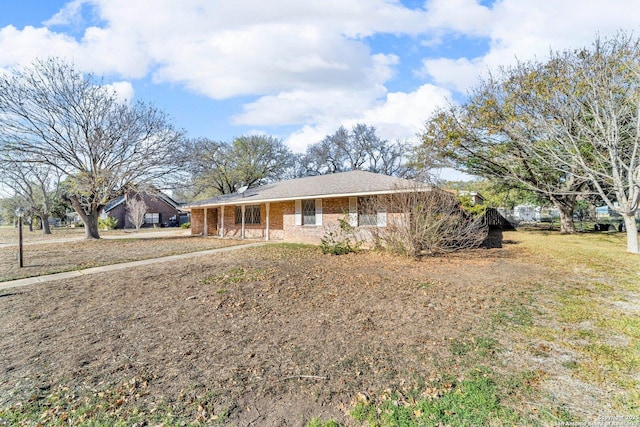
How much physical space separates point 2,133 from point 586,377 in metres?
23.3

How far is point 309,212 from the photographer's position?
621 inches

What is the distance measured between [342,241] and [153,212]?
106ft

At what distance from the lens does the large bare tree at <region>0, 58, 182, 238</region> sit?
1591 centimetres

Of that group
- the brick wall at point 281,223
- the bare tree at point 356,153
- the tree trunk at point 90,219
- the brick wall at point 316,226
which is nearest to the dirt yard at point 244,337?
the brick wall at point 281,223

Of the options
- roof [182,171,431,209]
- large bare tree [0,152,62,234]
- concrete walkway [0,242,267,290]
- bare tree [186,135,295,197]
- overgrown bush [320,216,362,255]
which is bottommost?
concrete walkway [0,242,267,290]

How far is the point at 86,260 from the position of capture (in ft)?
36.8

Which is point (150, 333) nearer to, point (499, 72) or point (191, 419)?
point (191, 419)

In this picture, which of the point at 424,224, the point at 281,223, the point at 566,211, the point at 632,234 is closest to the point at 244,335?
the point at 424,224

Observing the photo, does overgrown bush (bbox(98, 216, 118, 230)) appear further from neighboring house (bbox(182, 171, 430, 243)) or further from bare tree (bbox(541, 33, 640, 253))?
bare tree (bbox(541, 33, 640, 253))

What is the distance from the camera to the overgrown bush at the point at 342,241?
1204 cm

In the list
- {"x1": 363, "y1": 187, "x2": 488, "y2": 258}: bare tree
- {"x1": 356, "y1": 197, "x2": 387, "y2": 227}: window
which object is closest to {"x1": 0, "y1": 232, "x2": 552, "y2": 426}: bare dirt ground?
{"x1": 363, "y1": 187, "x2": 488, "y2": 258}: bare tree

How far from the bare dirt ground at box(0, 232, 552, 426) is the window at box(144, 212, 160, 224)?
107ft

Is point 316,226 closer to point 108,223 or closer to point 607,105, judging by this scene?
point 607,105

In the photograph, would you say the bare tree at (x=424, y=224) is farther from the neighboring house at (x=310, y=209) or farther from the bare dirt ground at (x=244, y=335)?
the bare dirt ground at (x=244, y=335)
